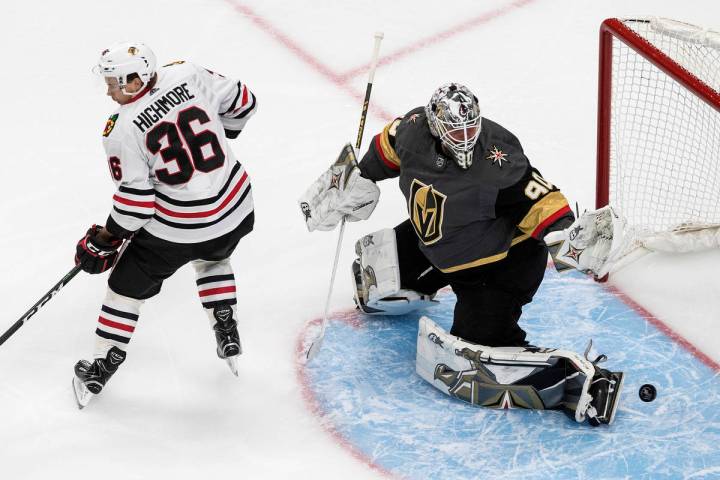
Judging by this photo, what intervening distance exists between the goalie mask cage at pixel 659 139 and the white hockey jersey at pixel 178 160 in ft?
4.05

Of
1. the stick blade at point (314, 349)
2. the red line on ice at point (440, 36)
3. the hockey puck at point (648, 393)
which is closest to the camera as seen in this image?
the hockey puck at point (648, 393)

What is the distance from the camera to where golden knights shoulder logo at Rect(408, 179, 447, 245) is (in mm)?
3252

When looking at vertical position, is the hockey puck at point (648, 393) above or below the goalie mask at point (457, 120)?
below

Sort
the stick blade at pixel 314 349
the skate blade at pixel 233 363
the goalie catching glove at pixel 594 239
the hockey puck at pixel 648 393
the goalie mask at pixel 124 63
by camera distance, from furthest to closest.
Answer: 1. the stick blade at pixel 314 349
2. the skate blade at pixel 233 363
3. the hockey puck at pixel 648 393
4. the goalie catching glove at pixel 594 239
5. the goalie mask at pixel 124 63

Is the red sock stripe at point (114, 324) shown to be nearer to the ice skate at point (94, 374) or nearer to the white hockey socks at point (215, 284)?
the ice skate at point (94, 374)

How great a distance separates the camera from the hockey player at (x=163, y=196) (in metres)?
3.06

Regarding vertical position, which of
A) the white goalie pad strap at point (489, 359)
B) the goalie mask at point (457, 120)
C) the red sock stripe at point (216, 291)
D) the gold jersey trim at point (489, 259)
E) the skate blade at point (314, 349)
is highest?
the goalie mask at point (457, 120)

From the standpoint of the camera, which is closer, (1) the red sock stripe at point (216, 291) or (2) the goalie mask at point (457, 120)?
(2) the goalie mask at point (457, 120)

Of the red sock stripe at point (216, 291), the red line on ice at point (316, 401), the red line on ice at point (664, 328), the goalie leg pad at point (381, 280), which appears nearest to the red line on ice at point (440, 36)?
the goalie leg pad at point (381, 280)

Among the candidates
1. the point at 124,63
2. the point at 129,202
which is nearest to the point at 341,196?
the point at 129,202

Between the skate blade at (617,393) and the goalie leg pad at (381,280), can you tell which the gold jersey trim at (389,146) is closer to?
the goalie leg pad at (381,280)

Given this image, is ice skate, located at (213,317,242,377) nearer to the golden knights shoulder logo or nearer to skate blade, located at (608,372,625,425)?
the golden knights shoulder logo

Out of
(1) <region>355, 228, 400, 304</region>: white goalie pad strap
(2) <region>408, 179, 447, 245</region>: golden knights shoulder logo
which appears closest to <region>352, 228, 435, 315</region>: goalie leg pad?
(1) <region>355, 228, 400, 304</region>: white goalie pad strap

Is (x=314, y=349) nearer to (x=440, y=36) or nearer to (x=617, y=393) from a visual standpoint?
(x=617, y=393)
